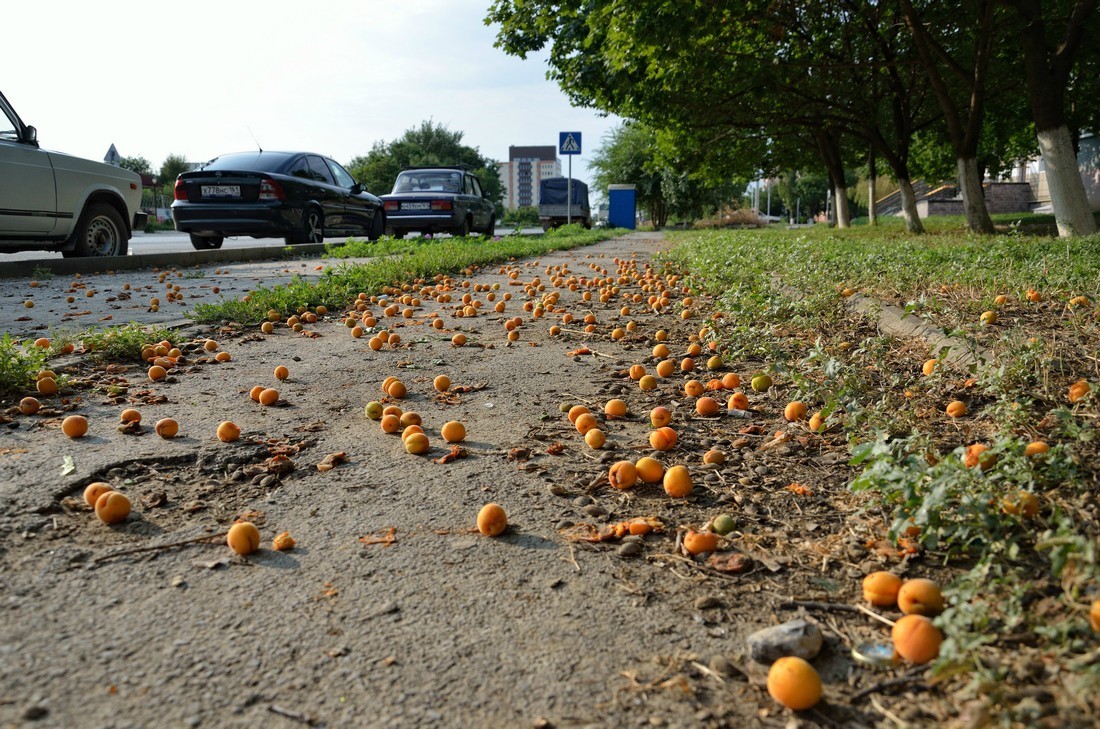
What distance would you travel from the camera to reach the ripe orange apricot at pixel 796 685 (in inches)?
61.9

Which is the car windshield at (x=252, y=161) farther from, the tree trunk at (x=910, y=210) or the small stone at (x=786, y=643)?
the tree trunk at (x=910, y=210)

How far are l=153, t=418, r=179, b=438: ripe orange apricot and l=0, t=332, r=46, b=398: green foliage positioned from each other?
43.4 inches

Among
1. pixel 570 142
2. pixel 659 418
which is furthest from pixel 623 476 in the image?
pixel 570 142

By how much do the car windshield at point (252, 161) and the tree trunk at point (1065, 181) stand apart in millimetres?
12582

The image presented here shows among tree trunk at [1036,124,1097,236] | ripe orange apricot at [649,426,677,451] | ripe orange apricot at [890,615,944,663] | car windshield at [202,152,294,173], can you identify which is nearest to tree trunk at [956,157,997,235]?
tree trunk at [1036,124,1097,236]

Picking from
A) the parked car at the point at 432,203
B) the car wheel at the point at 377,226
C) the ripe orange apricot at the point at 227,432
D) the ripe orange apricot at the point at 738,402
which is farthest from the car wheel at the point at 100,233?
the ripe orange apricot at the point at 738,402

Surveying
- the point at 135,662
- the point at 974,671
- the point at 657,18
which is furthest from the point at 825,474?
the point at 657,18

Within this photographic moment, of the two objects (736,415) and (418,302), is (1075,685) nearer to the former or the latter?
(736,415)

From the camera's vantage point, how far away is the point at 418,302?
7.73 m

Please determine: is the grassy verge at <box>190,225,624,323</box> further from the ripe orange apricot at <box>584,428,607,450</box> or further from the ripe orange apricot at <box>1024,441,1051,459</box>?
the ripe orange apricot at <box>1024,441,1051,459</box>

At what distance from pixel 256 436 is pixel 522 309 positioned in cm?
465

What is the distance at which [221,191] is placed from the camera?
44.2 feet

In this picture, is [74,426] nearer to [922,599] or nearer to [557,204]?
[922,599]

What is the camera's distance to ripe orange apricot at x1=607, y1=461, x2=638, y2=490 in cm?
279
